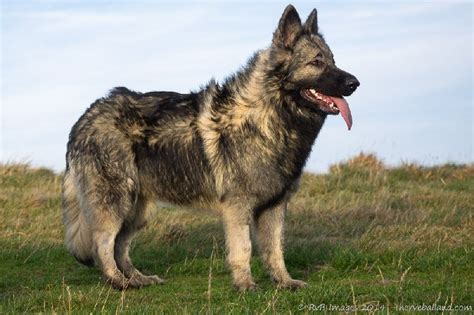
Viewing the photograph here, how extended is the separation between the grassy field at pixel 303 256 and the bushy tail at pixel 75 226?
31cm

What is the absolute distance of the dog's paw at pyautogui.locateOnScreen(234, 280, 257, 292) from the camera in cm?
701

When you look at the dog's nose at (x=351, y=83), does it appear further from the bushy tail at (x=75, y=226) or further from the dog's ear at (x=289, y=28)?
the bushy tail at (x=75, y=226)

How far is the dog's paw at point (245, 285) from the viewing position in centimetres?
701

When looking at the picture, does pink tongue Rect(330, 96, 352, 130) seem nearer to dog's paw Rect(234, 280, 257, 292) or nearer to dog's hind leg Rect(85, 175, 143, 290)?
dog's paw Rect(234, 280, 257, 292)

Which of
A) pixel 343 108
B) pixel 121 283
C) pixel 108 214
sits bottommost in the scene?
pixel 121 283

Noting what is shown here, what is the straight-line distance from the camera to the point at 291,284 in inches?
286

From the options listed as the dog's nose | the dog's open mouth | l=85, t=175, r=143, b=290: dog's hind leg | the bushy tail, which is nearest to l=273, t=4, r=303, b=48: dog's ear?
the dog's open mouth

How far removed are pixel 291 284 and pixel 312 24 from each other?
251 cm

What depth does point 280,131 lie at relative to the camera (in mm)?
7289

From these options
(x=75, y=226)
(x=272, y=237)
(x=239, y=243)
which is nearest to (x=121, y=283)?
(x=75, y=226)

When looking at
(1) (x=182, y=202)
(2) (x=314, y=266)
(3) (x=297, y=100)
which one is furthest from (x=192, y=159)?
(2) (x=314, y=266)

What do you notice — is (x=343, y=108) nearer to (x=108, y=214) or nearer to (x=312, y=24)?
(x=312, y=24)

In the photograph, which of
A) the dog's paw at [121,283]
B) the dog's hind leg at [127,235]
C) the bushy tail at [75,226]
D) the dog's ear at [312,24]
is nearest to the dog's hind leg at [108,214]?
the dog's paw at [121,283]

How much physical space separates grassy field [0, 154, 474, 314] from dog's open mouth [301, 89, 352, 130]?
1539 mm
